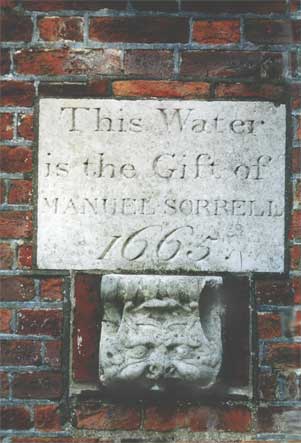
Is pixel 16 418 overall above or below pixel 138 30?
below

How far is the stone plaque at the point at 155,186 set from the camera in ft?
10.4

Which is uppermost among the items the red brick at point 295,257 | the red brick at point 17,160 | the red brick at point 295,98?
the red brick at point 295,98

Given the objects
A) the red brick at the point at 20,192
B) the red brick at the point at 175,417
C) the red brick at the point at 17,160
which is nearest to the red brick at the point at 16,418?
the red brick at the point at 175,417

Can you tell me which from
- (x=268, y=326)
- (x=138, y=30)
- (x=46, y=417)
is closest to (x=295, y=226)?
(x=268, y=326)

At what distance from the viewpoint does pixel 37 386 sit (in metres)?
3.18

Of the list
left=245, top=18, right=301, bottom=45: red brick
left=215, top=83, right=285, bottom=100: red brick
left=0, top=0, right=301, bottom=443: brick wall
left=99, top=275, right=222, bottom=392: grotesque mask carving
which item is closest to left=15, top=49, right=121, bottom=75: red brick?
left=0, top=0, right=301, bottom=443: brick wall

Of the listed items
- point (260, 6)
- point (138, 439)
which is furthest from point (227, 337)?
point (260, 6)

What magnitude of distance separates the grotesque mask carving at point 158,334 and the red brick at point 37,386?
186 millimetres

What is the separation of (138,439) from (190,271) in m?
0.63

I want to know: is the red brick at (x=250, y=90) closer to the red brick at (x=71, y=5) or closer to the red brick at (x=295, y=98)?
the red brick at (x=295, y=98)

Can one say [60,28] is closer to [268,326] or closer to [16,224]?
[16,224]

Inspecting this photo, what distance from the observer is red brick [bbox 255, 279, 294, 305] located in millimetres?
3184

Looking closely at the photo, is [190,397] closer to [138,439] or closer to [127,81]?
[138,439]

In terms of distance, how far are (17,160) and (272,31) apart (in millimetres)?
1029
